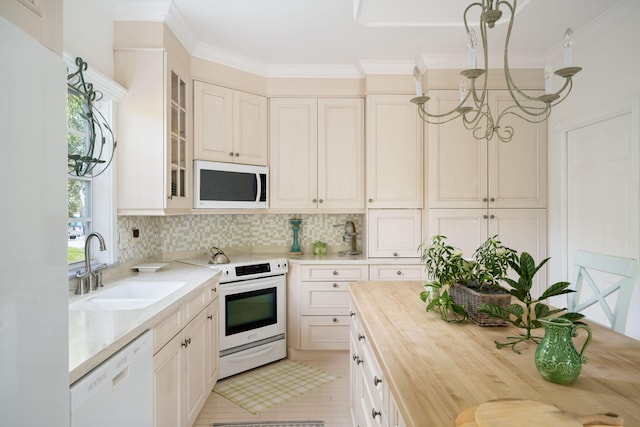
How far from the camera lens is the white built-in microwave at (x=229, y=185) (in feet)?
9.58

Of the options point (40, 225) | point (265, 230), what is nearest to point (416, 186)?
point (265, 230)

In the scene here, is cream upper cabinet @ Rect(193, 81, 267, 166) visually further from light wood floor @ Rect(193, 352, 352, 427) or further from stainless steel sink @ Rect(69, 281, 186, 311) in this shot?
light wood floor @ Rect(193, 352, 352, 427)

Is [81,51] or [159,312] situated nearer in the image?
[159,312]

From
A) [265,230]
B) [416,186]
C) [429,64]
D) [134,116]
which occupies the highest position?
[429,64]

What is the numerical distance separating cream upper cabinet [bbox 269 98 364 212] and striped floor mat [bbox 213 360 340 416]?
4.61 ft

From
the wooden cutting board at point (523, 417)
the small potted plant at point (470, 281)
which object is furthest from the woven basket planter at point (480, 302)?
the wooden cutting board at point (523, 417)

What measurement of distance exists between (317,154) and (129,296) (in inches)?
77.4

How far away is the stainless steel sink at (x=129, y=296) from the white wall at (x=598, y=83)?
2.91 meters

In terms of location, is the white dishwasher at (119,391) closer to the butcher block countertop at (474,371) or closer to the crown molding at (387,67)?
the butcher block countertop at (474,371)

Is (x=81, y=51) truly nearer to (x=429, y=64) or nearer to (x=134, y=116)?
(x=134, y=116)

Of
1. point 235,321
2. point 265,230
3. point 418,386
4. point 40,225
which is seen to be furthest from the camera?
point 265,230

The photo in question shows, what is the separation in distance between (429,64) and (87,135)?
2.69m

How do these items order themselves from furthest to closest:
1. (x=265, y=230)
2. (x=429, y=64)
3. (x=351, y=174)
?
(x=265, y=230) → (x=351, y=174) → (x=429, y=64)

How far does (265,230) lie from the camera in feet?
12.2
